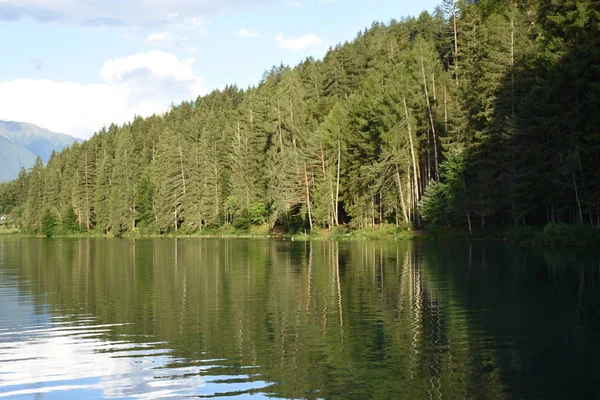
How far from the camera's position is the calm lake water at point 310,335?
13.8 m

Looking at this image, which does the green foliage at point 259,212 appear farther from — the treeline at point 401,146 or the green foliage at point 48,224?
the green foliage at point 48,224

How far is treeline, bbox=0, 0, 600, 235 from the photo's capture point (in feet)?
169

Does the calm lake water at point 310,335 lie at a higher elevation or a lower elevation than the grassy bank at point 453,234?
lower

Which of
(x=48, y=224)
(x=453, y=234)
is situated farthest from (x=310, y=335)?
(x=48, y=224)

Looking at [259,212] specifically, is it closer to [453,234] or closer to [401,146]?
[401,146]

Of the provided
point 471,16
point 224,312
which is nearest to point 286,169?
point 471,16

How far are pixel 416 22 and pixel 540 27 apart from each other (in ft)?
269

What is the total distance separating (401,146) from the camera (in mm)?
77062

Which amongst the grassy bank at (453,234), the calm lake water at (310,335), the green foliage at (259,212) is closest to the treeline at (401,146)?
the green foliage at (259,212)

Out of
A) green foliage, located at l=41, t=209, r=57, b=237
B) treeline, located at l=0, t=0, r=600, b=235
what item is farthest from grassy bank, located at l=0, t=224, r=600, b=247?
green foliage, located at l=41, t=209, r=57, b=237

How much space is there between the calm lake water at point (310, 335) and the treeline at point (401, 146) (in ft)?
66.1

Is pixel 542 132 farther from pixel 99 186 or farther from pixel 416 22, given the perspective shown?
pixel 99 186

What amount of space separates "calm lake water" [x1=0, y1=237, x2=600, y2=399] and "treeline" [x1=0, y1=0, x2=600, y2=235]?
66.1 feet

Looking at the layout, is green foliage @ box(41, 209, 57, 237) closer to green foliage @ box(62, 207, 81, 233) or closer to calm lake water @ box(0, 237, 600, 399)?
green foliage @ box(62, 207, 81, 233)
